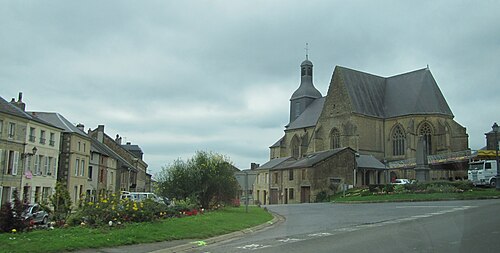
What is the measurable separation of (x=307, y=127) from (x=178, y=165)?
51823mm

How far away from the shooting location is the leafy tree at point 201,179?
2348cm

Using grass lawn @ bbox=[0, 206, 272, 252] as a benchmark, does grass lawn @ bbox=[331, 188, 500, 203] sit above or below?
above

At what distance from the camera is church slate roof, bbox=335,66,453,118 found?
60656mm

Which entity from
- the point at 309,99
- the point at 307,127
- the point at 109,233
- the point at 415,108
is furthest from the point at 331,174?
the point at 109,233

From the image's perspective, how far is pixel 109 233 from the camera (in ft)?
40.0

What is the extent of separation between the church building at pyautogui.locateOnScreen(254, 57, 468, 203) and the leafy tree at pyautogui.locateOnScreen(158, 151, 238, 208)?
87.9ft

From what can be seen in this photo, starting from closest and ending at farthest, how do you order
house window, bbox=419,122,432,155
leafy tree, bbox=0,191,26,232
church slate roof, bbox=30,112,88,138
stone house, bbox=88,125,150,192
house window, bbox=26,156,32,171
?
1. leafy tree, bbox=0,191,26,232
2. house window, bbox=26,156,32,171
3. church slate roof, bbox=30,112,88,138
4. stone house, bbox=88,125,150,192
5. house window, bbox=419,122,432,155

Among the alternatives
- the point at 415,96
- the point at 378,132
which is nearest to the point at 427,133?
the point at 415,96

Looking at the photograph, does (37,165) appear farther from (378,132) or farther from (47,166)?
(378,132)

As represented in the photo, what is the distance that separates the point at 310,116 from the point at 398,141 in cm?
1737

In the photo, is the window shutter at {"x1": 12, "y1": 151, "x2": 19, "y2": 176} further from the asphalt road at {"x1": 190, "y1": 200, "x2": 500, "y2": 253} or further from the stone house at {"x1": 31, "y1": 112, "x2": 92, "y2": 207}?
the asphalt road at {"x1": 190, "y1": 200, "x2": 500, "y2": 253}

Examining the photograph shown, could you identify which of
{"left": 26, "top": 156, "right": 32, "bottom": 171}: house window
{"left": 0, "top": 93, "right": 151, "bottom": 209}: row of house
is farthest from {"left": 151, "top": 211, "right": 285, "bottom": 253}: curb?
{"left": 26, "top": 156, "right": 32, "bottom": 171}: house window

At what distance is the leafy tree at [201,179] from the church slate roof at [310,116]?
49977 millimetres

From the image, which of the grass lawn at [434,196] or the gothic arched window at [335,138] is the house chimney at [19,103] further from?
the gothic arched window at [335,138]
